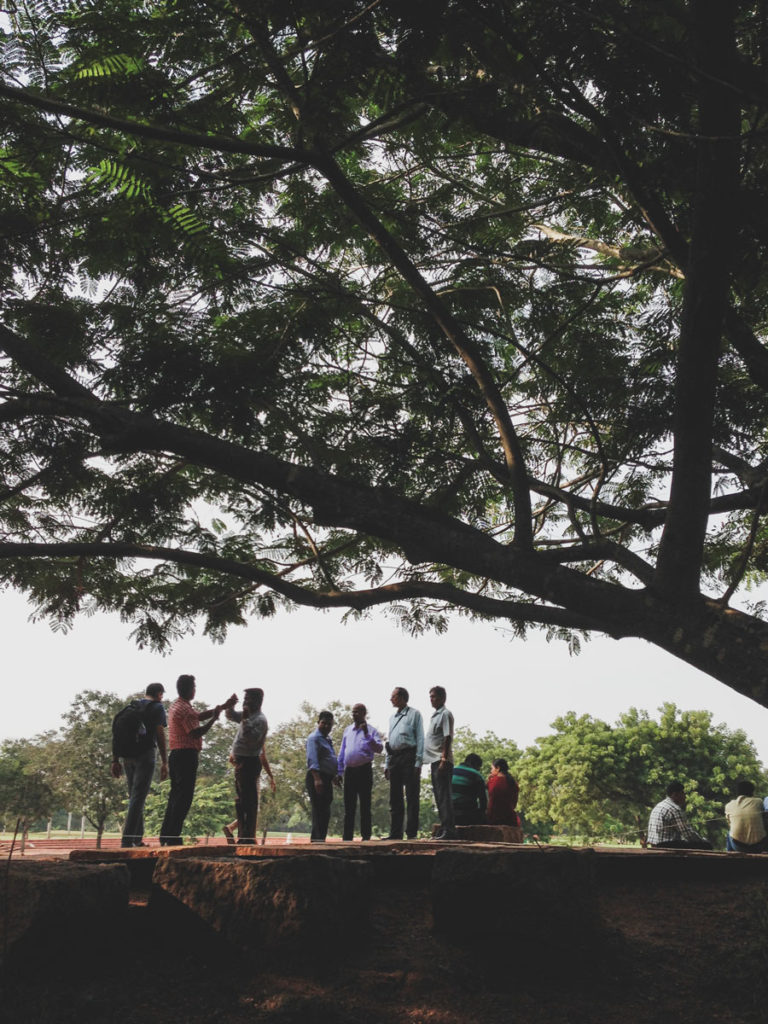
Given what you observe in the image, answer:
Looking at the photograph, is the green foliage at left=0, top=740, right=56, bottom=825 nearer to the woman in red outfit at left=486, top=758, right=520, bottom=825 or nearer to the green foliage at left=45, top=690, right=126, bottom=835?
the green foliage at left=45, top=690, right=126, bottom=835

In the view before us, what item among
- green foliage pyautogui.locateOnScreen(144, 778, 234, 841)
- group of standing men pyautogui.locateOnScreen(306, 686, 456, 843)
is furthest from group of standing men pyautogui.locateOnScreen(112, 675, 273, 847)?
green foliage pyautogui.locateOnScreen(144, 778, 234, 841)

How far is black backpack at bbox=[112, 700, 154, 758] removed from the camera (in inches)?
280

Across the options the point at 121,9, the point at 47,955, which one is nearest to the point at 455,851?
the point at 47,955

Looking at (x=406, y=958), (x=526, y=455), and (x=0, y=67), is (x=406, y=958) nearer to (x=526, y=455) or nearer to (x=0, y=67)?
(x=526, y=455)

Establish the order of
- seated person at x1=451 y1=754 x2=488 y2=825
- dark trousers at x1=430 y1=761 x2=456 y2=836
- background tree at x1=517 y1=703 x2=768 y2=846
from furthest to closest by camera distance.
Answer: background tree at x1=517 y1=703 x2=768 y2=846 → seated person at x1=451 y1=754 x2=488 y2=825 → dark trousers at x1=430 y1=761 x2=456 y2=836

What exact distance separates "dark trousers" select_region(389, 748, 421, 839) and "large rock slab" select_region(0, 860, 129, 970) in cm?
490

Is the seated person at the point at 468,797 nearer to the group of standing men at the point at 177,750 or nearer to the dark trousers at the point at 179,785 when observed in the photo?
the group of standing men at the point at 177,750

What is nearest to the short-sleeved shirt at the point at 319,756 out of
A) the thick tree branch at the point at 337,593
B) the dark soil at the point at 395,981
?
the thick tree branch at the point at 337,593

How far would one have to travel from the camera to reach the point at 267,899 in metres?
3.28

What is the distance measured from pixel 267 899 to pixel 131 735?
425cm

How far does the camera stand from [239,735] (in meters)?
7.58

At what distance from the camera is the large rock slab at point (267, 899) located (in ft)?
10.7

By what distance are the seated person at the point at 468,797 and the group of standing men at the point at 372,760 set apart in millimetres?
421

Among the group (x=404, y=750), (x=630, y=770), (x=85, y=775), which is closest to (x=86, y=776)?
(x=85, y=775)
